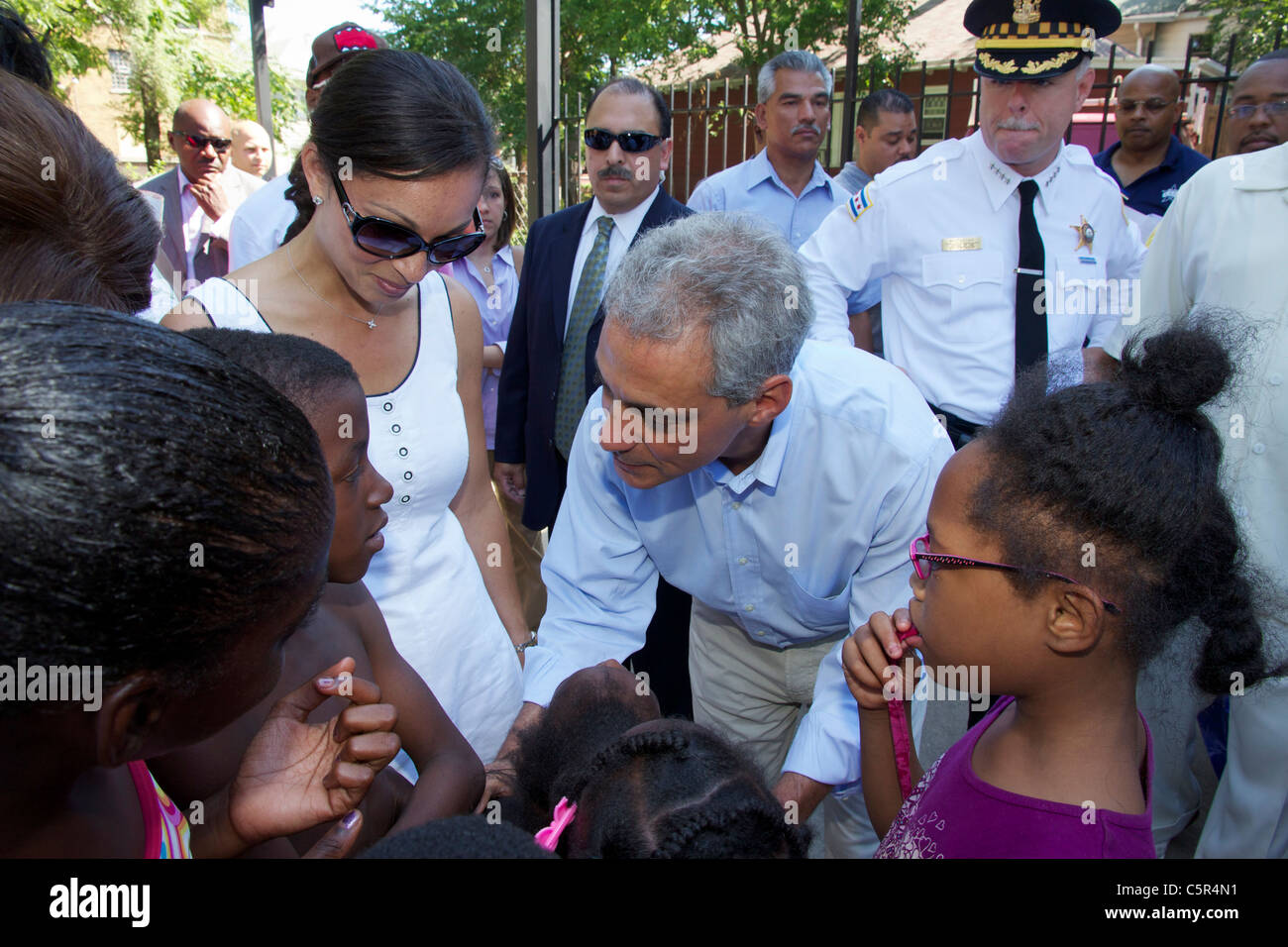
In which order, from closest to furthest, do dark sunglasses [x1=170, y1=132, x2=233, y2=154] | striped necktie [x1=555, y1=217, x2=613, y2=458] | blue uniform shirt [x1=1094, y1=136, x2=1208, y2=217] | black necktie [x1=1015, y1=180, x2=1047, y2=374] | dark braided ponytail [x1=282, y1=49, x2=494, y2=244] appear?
1. dark braided ponytail [x1=282, y1=49, x2=494, y2=244]
2. black necktie [x1=1015, y1=180, x2=1047, y2=374]
3. striped necktie [x1=555, y1=217, x2=613, y2=458]
4. dark sunglasses [x1=170, y1=132, x2=233, y2=154]
5. blue uniform shirt [x1=1094, y1=136, x2=1208, y2=217]

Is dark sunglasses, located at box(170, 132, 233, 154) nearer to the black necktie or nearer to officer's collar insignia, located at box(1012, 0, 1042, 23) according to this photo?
officer's collar insignia, located at box(1012, 0, 1042, 23)

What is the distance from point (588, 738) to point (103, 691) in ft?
2.76

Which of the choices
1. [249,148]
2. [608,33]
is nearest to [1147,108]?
[249,148]

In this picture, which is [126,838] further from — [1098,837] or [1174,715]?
[1174,715]

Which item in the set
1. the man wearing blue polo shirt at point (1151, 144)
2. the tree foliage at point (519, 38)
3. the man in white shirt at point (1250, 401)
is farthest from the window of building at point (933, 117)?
the man in white shirt at point (1250, 401)

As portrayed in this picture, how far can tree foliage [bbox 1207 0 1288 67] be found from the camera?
18.4 metres

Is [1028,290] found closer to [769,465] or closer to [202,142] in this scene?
[769,465]

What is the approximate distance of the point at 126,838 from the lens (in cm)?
107

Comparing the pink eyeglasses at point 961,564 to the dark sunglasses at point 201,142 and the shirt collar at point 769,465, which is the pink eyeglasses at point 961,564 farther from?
the dark sunglasses at point 201,142

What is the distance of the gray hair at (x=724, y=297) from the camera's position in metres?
2.00

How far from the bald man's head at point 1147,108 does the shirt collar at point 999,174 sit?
8.18ft

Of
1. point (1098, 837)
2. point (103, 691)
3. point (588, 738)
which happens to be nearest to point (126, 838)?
point (103, 691)

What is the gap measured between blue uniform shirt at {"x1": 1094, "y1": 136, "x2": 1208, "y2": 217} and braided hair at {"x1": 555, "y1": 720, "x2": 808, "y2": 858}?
544 centimetres

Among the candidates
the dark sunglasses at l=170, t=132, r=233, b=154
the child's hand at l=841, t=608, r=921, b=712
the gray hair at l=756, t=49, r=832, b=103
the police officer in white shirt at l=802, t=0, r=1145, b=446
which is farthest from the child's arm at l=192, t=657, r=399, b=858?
the gray hair at l=756, t=49, r=832, b=103
